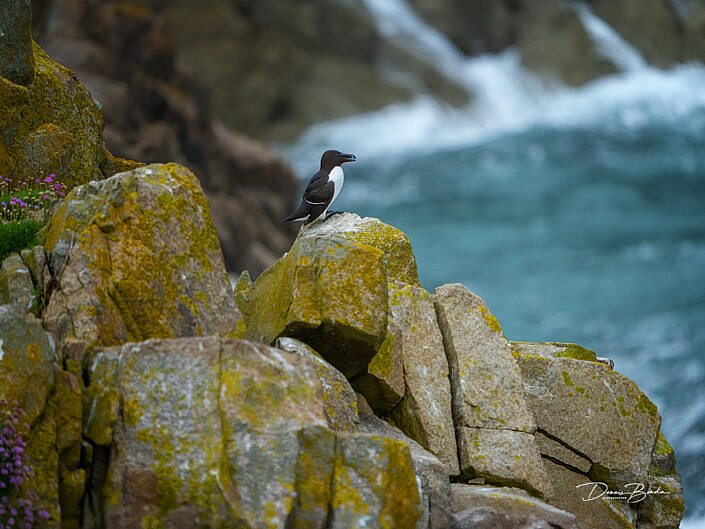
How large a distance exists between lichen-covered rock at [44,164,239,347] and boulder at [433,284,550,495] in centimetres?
361

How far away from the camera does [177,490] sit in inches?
293

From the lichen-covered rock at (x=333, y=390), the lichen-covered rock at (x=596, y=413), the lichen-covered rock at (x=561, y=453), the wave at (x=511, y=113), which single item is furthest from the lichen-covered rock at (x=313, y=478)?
the wave at (x=511, y=113)

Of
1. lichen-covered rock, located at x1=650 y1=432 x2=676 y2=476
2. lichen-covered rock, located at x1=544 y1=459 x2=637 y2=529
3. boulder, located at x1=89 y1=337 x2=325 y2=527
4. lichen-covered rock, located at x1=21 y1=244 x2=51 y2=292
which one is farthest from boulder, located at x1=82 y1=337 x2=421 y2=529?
lichen-covered rock, located at x1=650 y1=432 x2=676 y2=476

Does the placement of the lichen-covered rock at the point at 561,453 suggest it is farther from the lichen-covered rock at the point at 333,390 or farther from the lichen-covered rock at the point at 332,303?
the lichen-covered rock at the point at 333,390

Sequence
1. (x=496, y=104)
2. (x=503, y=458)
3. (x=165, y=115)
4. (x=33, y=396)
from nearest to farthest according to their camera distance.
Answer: (x=33, y=396), (x=503, y=458), (x=165, y=115), (x=496, y=104)

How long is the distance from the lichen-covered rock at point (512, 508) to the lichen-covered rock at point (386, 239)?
408cm

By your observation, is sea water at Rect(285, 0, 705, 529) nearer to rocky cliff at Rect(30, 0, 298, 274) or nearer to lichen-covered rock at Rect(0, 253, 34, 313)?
rocky cliff at Rect(30, 0, 298, 274)

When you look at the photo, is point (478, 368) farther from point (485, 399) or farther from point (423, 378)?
point (423, 378)

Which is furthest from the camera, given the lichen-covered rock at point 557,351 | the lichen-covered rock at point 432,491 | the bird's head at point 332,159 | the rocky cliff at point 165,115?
the rocky cliff at point 165,115

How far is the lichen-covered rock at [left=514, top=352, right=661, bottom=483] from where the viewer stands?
11.6 metres

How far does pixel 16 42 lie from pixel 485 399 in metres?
8.90

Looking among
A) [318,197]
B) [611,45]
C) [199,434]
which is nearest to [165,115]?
[318,197]

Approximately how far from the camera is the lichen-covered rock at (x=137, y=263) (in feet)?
28.4

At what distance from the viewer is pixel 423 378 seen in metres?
11.1
